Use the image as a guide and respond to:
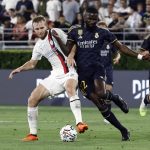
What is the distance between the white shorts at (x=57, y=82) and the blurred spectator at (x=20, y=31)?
14.9 m

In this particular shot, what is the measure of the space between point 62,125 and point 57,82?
4042 millimetres

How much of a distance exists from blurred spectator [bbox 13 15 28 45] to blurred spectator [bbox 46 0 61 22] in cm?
104

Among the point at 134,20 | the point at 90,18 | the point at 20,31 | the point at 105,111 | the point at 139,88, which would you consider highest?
the point at 90,18

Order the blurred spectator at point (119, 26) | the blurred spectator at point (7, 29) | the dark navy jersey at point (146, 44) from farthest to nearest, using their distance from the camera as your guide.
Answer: the blurred spectator at point (7, 29) < the blurred spectator at point (119, 26) < the dark navy jersey at point (146, 44)

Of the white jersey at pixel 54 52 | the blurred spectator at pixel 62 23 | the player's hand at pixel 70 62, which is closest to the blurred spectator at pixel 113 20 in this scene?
the blurred spectator at pixel 62 23

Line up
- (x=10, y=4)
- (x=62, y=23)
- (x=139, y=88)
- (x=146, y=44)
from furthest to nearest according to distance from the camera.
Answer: (x=10, y=4) → (x=62, y=23) → (x=139, y=88) → (x=146, y=44)

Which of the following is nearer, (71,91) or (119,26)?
(71,91)

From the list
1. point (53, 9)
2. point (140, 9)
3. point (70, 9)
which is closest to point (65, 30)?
point (70, 9)

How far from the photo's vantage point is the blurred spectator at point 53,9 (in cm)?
3062

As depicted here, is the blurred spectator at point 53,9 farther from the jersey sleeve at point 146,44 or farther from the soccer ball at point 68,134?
the soccer ball at point 68,134

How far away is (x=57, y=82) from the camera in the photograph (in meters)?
15.4

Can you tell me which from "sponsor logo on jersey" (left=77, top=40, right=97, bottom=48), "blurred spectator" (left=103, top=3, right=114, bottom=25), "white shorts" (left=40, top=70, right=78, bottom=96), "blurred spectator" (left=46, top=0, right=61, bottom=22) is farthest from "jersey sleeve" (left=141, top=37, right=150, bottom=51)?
"blurred spectator" (left=46, top=0, right=61, bottom=22)

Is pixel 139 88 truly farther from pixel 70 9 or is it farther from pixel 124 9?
pixel 70 9

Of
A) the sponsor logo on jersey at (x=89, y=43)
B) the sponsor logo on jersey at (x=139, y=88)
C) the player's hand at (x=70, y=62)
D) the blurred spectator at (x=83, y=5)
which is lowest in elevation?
the sponsor logo on jersey at (x=139, y=88)
